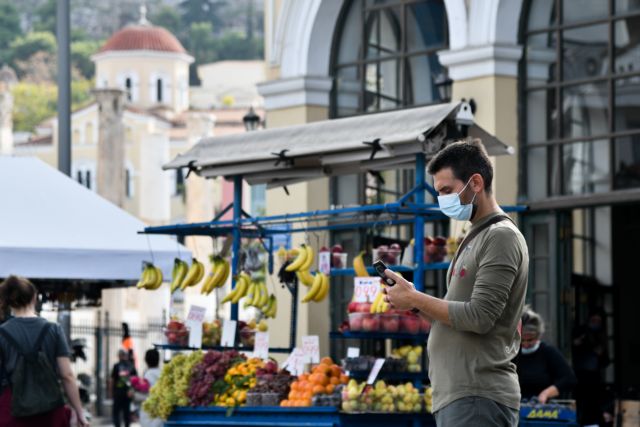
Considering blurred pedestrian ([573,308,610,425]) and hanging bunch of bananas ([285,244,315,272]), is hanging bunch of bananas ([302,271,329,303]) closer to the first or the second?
hanging bunch of bananas ([285,244,315,272])

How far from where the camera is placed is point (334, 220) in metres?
14.8

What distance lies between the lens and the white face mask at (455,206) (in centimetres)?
681

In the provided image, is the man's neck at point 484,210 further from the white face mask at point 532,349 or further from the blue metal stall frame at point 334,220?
the white face mask at point 532,349

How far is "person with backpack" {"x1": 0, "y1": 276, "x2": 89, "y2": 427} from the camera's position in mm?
10648

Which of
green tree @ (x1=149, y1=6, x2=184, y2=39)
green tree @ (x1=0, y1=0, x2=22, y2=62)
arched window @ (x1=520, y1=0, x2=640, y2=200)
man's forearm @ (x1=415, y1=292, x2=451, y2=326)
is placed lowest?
man's forearm @ (x1=415, y1=292, x2=451, y2=326)

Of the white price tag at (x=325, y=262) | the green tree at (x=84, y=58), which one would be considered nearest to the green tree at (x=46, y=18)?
the green tree at (x=84, y=58)

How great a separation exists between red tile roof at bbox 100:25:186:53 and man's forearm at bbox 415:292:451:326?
385 feet

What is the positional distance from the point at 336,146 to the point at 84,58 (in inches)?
6485

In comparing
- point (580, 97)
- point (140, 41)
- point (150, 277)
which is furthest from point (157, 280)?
point (140, 41)

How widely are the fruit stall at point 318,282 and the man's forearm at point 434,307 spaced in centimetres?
513

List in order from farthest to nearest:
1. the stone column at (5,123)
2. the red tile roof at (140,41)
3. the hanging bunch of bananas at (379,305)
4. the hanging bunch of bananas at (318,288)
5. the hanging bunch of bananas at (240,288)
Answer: the red tile roof at (140,41)
the stone column at (5,123)
the hanging bunch of bananas at (240,288)
the hanging bunch of bananas at (318,288)
the hanging bunch of bananas at (379,305)

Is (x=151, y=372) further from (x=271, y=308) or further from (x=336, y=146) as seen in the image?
(x=336, y=146)

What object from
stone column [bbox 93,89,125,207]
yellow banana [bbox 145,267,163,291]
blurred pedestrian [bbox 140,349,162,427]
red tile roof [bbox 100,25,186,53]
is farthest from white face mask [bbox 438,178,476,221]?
red tile roof [bbox 100,25,186,53]

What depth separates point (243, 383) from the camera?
44.9ft
